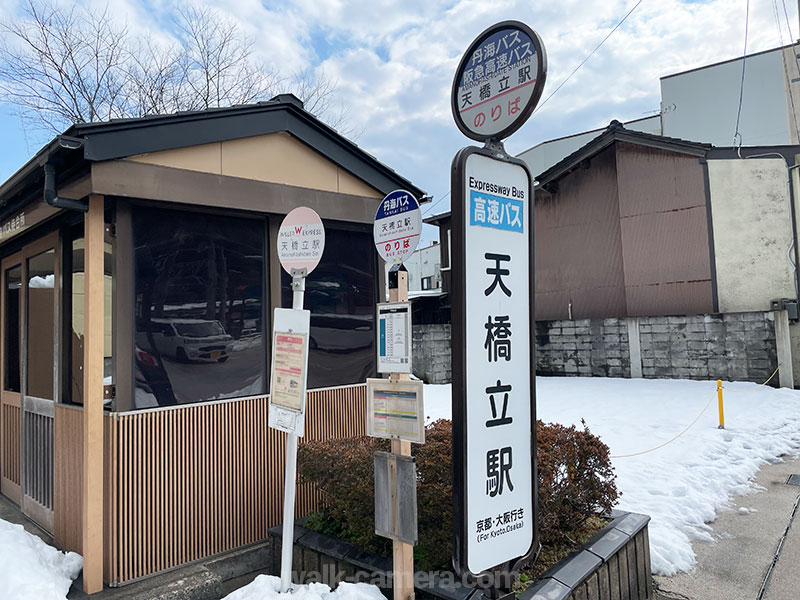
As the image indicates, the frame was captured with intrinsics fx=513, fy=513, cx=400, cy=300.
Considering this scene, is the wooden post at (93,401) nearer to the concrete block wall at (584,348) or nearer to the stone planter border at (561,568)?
the stone planter border at (561,568)

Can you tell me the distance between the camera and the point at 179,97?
16.1 meters

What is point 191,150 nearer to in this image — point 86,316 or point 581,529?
point 86,316

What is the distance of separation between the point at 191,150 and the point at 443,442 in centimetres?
312

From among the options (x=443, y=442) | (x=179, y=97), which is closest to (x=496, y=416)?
(x=443, y=442)

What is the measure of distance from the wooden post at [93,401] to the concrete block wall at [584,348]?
491 inches

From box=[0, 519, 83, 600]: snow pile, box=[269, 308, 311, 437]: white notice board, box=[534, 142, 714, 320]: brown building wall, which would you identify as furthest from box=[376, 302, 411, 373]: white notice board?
box=[534, 142, 714, 320]: brown building wall

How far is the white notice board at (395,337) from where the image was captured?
2.92m

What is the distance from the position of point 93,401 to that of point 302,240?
1955 mm

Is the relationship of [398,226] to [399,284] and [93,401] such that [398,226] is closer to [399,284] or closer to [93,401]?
[399,284]

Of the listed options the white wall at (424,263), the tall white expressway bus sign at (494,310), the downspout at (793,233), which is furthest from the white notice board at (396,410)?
the white wall at (424,263)

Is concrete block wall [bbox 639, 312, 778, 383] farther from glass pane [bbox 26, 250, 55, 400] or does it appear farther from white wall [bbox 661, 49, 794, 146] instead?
glass pane [bbox 26, 250, 55, 400]

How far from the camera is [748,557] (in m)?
4.37

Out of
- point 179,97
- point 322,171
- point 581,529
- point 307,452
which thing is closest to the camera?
point 581,529

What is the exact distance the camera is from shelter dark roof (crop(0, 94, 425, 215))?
3646 millimetres
